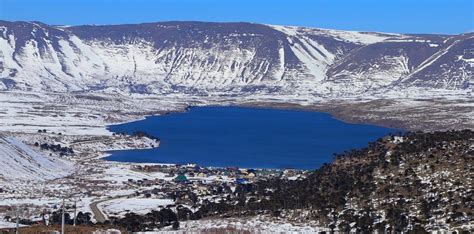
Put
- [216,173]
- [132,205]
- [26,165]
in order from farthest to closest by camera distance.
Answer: [216,173] < [26,165] < [132,205]

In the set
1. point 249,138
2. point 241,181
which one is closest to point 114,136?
point 249,138

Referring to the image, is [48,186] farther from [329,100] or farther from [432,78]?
[432,78]

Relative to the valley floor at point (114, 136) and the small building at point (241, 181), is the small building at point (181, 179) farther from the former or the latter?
the small building at point (241, 181)

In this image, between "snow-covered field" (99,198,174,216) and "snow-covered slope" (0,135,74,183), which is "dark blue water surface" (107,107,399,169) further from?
"snow-covered field" (99,198,174,216)

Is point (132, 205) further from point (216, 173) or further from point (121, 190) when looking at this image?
point (216, 173)

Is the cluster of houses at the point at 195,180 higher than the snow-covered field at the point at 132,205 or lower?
lower

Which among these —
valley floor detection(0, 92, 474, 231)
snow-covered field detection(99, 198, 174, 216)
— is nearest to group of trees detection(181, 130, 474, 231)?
valley floor detection(0, 92, 474, 231)

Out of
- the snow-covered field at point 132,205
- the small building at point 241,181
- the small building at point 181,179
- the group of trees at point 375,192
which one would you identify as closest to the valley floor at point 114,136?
the snow-covered field at point 132,205
